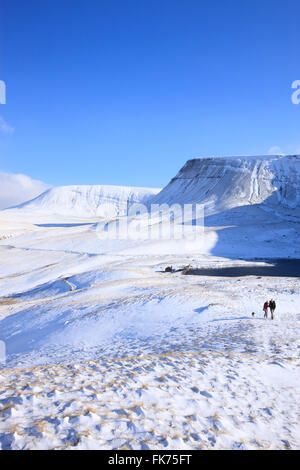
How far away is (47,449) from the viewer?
4.30 meters

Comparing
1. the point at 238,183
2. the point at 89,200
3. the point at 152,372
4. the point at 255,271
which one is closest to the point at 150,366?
the point at 152,372

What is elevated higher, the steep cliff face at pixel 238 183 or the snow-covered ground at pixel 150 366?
the steep cliff face at pixel 238 183

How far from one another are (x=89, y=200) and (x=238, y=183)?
102m

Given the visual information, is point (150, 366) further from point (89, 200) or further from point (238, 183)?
point (89, 200)

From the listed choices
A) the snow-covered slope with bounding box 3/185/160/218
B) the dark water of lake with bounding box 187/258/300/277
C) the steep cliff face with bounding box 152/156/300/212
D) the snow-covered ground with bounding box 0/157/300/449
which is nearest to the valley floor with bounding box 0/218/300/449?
the snow-covered ground with bounding box 0/157/300/449

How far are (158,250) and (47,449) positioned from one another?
142ft

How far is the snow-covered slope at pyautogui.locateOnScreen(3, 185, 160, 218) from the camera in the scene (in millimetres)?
155750

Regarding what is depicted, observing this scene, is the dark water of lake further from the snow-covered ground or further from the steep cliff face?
the steep cliff face

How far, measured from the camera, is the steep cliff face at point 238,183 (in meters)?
79.4

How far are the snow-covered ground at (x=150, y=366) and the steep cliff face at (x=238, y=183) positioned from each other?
55188 mm

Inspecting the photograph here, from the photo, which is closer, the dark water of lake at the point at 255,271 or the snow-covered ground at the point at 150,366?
the snow-covered ground at the point at 150,366

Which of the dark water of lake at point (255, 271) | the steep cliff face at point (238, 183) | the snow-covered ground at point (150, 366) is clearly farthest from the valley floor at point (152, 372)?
the steep cliff face at point (238, 183)

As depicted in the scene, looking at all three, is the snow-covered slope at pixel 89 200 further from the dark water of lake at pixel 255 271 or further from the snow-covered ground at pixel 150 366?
the snow-covered ground at pixel 150 366
